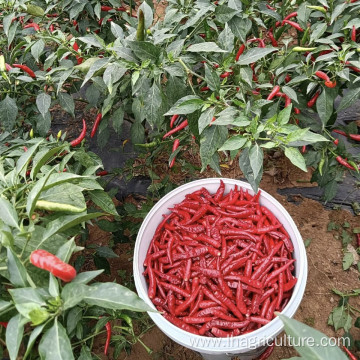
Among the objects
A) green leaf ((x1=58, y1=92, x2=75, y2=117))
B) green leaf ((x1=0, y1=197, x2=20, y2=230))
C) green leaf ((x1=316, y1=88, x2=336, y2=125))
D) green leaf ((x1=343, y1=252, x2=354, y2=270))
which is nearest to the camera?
green leaf ((x1=0, y1=197, x2=20, y2=230))

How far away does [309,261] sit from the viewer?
3.14 meters

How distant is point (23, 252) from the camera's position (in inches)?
49.1

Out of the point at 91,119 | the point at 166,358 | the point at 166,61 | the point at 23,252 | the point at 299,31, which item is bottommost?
the point at 166,358

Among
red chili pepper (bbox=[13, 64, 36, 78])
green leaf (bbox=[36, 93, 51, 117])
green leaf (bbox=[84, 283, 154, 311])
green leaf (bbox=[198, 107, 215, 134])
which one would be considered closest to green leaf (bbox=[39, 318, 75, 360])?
green leaf (bbox=[84, 283, 154, 311])

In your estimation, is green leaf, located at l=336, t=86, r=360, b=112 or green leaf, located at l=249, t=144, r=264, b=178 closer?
green leaf, located at l=249, t=144, r=264, b=178

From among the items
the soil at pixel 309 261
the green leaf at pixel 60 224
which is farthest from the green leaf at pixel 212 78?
the soil at pixel 309 261

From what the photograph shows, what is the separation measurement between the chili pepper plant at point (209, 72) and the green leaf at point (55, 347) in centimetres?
89

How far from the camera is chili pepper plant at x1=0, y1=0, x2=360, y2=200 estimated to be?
5.24 feet

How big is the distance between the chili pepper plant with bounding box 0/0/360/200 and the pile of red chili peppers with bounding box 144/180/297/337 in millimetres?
477

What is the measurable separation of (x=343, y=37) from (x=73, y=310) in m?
2.08

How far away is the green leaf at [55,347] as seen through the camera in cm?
101

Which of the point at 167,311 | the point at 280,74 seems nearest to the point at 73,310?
the point at 167,311

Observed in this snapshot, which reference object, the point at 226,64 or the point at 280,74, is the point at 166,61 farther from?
the point at 280,74

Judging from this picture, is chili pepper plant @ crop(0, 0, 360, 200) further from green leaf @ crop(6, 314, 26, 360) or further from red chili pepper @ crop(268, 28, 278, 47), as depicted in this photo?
green leaf @ crop(6, 314, 26, 360)
